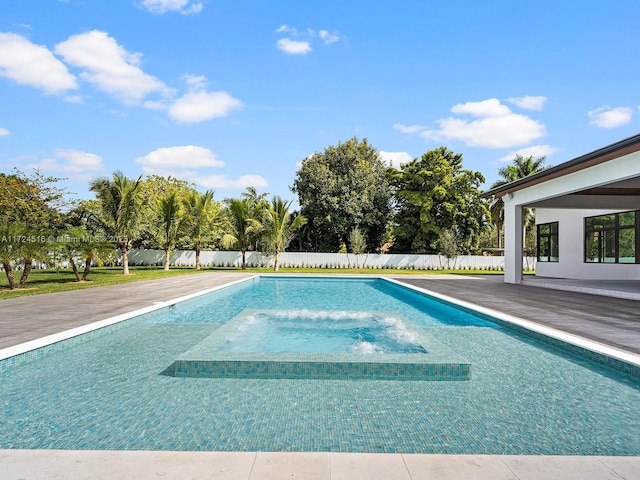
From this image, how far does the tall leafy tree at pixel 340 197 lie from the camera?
1065 inches

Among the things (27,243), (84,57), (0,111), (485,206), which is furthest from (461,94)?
(0,111)

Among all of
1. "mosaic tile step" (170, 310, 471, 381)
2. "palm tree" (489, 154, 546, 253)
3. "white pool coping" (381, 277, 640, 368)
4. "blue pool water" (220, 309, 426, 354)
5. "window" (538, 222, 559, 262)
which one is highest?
"palm tree" (489, 154, 546, 253)

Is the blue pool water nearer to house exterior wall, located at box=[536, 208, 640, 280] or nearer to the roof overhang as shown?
the roof overhang

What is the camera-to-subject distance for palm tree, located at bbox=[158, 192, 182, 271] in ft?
67.7

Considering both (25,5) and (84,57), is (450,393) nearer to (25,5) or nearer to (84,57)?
(25,5)

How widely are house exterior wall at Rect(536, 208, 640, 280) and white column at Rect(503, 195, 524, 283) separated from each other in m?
3.46

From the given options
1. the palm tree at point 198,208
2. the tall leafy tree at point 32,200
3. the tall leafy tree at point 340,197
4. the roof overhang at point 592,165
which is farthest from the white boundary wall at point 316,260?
the roof overhang at point 592,165

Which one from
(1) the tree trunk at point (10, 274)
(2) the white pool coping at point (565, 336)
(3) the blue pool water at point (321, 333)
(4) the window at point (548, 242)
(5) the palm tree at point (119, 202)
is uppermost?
(5) the palm tree at point (119, 202)

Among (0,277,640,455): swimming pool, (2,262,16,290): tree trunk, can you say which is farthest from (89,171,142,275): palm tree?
(0,277,640,455): swimming pool

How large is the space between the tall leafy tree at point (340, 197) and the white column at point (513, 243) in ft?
43.1

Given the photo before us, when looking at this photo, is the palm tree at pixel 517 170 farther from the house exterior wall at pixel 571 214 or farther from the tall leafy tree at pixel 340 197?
the house exterior wall at pixel 571 214

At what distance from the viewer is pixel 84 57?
14.8m

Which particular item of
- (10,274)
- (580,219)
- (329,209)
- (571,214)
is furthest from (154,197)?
(580,219)

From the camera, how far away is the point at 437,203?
2741 cm
